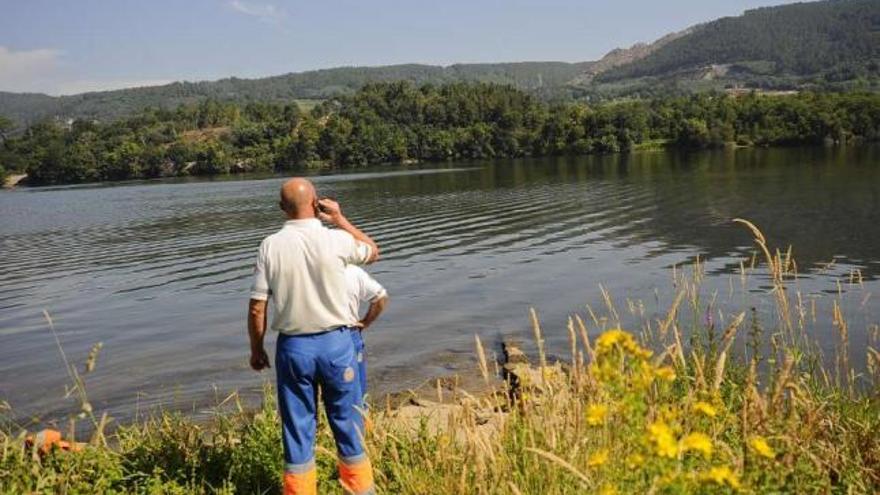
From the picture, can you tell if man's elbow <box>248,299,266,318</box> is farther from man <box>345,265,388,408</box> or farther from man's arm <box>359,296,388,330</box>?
man's arm <box>359,296,388,330</box>

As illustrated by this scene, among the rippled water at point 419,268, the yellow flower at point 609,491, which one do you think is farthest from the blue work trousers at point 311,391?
the rippled water at point 419,268

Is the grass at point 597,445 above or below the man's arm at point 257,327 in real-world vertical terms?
below

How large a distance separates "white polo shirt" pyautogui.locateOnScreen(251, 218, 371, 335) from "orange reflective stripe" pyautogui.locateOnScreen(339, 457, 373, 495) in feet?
3.42

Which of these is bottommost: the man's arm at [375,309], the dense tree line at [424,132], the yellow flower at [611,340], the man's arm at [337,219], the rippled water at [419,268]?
the rippled water at [419,268]

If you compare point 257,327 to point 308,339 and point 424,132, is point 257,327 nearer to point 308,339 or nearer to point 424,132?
point 308,339

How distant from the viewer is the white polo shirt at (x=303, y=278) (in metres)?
5.08

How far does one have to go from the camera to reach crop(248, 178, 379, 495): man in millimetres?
5090

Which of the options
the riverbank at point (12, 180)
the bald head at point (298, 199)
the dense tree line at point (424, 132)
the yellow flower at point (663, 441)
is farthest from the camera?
the riverbank at point (12, 180)

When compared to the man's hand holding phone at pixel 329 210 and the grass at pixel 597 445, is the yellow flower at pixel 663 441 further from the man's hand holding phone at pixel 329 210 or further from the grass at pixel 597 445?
the man's hand holding phone at pixel 329 210

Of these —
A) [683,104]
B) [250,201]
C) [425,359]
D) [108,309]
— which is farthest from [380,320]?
[683,104]

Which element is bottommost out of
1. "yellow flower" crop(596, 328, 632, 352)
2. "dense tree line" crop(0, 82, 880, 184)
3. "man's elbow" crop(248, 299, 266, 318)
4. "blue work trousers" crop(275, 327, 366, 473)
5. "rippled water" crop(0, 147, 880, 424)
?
"rippled water" crop(0, 147, 880, 424)

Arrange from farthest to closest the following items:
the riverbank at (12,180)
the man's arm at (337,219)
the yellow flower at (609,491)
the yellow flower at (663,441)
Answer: the riverbank at (12,180) < the man's arm at (337,219) < the yellow flower at (609,491) < the yellow flower at (663,441)

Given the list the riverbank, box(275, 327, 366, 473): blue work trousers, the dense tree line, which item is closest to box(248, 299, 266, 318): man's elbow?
box(275, 327, 366, 473): blue work trousers

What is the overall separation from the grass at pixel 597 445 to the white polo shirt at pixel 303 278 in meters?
1.08
